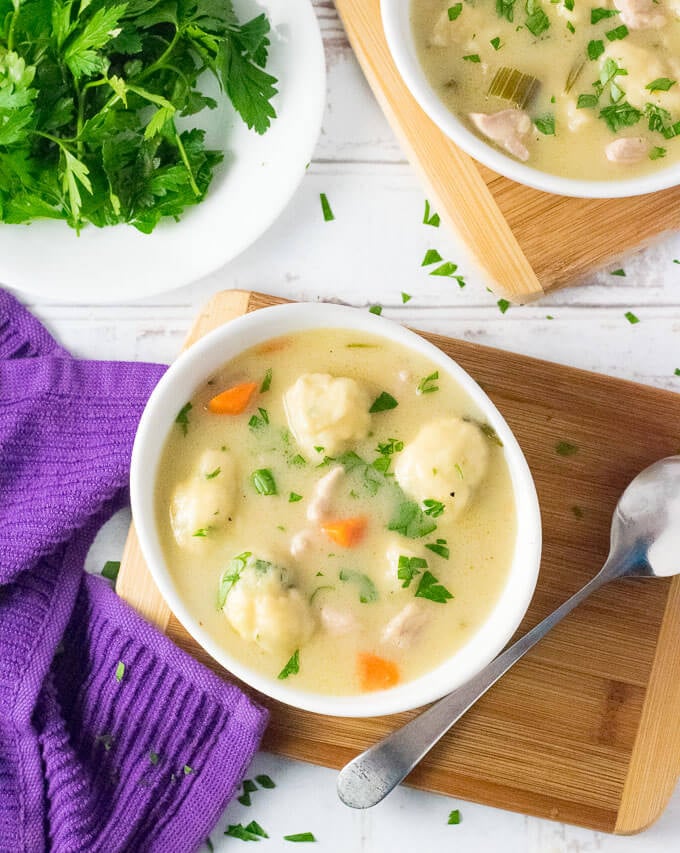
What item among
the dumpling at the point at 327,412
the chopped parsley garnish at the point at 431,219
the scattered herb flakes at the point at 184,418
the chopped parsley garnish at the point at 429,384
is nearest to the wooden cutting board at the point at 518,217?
the chopped parsley garnish at the point at 431,219

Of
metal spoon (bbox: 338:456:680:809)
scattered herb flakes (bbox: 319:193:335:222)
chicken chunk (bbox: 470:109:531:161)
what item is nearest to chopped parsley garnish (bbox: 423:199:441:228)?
scattered herb flakes (bbox: 319:193:335:222)

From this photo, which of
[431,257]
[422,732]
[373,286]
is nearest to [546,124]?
[431,257]

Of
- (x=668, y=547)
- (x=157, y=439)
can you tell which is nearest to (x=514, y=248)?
(x=668, y=547)

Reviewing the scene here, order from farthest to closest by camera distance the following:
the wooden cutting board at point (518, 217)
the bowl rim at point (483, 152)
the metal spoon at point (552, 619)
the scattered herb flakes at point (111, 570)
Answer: the scattered herb flakes at point (111, 570) → the wooden cutting board at point (518, 217) → the metal spoon at point (552, 619) → the bowl rim at point (483, 152)

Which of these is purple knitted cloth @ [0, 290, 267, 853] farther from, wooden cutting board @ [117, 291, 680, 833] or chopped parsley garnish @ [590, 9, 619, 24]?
chopped parsley garnish @ [590, 9, 619, 24]

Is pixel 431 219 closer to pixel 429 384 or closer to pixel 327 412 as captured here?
pixel 429 384

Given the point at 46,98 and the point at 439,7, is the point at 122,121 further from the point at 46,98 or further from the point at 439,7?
the point at 439,7

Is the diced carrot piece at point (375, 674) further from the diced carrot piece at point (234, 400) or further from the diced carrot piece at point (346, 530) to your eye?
the diced carrot piece at point (234, 400)
